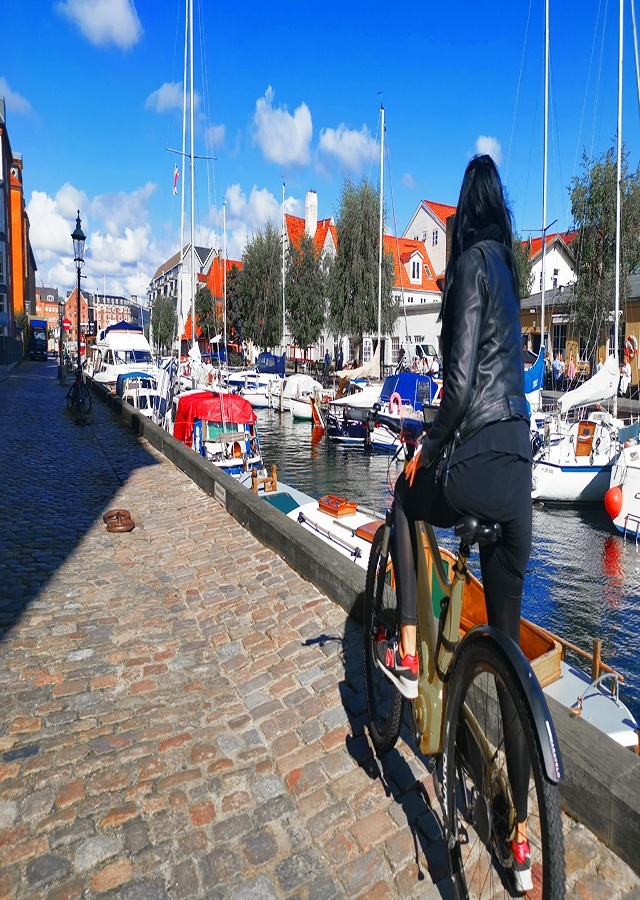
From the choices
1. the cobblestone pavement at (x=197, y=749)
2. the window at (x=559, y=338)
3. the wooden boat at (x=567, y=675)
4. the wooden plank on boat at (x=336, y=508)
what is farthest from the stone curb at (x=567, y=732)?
the window at (x=559, y=338)

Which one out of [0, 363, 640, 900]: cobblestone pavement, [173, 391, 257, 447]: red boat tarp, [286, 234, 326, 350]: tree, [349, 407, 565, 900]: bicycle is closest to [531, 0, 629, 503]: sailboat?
[173, 391, 257, 447]: red boat tarp

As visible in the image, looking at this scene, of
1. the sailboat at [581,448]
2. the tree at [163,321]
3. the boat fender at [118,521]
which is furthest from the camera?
the tree at [163,321]

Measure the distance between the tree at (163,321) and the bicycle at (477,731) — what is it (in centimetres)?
8215

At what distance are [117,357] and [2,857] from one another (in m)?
50.9

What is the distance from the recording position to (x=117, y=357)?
50812mm

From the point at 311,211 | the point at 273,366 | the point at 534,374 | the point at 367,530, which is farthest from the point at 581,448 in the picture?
the point at 311,211

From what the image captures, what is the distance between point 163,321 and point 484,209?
8596cm

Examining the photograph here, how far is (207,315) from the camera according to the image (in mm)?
65688

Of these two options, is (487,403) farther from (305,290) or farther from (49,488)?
(305,290)

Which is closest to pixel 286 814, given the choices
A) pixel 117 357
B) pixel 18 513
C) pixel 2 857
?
pixel 2 857

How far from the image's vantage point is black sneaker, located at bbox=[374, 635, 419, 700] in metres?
2.64

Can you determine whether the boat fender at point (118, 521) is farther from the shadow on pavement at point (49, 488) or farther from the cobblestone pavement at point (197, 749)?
the cobblestone pavement at point (197, 749)

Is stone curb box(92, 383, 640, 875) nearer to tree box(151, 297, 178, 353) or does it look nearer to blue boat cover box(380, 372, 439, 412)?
blue boat cover box(380, 372, 439, 412)

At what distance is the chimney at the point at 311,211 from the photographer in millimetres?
60500
